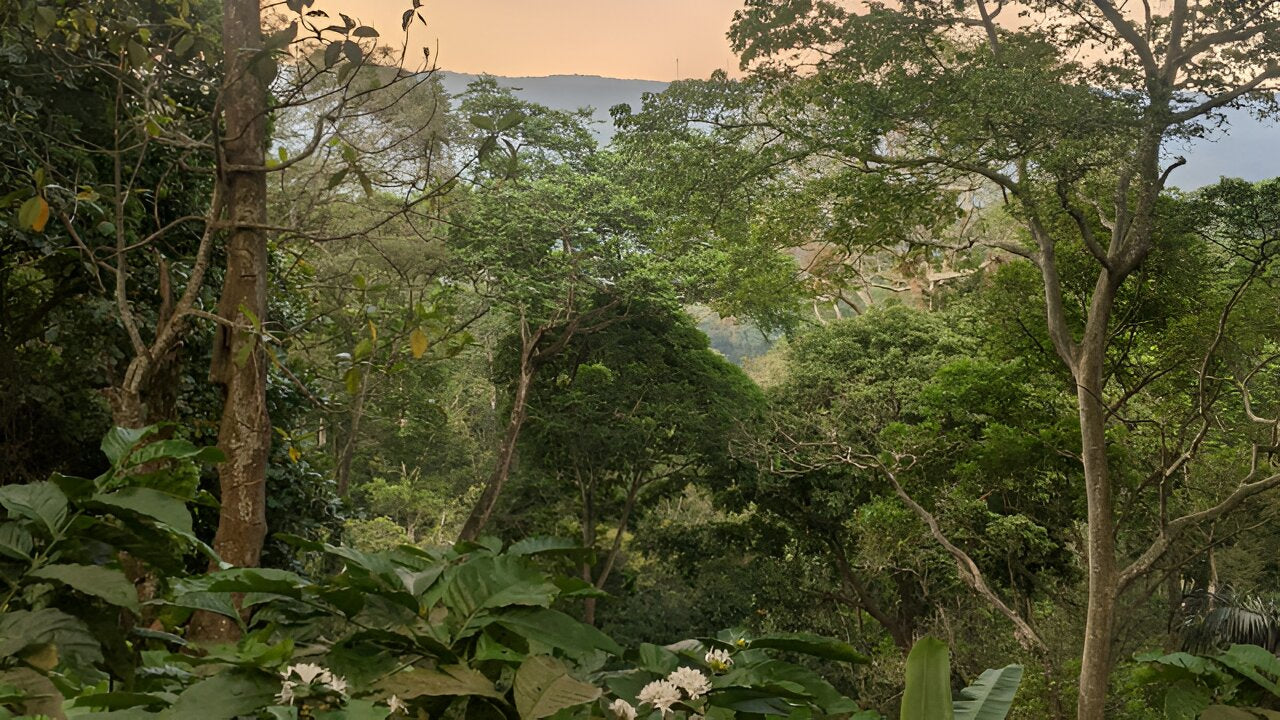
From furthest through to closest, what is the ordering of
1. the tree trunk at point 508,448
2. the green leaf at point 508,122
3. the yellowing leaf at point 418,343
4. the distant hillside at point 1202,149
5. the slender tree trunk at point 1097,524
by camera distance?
the distant hillside at point 1202,149 < the tree trunk at point 508,448 < the slender tree trunk at point 1097,524 < the green leaf at point 508,122 < the yellowing leaf at point 418,343

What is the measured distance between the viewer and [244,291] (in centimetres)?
299

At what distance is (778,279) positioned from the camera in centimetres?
880

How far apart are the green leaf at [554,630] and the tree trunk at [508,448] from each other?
10606 millimetres

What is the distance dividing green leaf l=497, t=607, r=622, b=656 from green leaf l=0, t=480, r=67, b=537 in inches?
14.2

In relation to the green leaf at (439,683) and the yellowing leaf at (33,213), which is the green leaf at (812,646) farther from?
the yellowing leaf at (33,213)

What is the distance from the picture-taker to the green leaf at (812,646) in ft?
2.37

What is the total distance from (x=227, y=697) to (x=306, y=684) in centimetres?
5

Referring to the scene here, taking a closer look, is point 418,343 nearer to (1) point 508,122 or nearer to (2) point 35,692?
(1) point 508,122

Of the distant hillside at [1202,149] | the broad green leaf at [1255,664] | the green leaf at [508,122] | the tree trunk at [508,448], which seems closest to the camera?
the broad green leaf at [1255,664]

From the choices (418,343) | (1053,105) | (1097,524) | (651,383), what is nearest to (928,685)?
(418,343)

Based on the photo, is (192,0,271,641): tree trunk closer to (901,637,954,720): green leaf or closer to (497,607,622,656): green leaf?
(497,607,622,656): green leaf

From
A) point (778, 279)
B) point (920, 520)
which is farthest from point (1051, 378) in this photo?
point (778, 279)

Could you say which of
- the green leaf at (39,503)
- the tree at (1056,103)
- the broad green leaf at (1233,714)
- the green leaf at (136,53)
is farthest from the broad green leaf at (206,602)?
the tree at (1056,103)

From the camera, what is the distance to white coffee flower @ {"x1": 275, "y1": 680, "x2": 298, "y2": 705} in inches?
24.3
